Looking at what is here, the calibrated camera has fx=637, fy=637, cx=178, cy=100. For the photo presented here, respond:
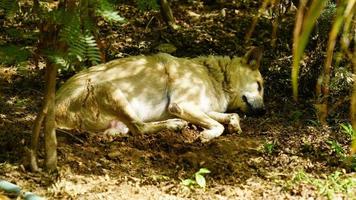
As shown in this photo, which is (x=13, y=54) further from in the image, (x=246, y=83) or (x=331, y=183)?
(x=246, y=83)

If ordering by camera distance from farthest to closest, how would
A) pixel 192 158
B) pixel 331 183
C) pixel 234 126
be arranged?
pixel 234 126, pixel 192 158, pixel 331 183

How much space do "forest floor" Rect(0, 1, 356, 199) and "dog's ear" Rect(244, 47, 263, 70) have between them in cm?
47

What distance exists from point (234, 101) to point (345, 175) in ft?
7.57

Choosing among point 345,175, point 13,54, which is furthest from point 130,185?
point 345,175

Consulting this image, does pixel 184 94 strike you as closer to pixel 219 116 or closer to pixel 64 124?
pixel 219 116

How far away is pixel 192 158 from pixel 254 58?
2430 mm

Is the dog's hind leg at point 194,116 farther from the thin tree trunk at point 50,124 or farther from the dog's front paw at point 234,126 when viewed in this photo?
the thin tree trunk at point 50,124

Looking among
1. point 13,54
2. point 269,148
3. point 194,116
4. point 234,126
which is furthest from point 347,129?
point 13,54

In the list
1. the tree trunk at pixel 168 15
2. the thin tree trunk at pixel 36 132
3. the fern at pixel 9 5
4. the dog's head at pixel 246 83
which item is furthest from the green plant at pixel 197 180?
the tree trunk at pixel 168 15

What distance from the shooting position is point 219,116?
22.5 ft

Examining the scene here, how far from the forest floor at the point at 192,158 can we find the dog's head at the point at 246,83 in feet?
0.77

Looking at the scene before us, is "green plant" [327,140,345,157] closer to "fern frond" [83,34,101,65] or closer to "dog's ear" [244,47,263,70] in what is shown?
"dog's ear" [244,47,263,70]

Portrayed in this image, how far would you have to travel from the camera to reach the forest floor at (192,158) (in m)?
4.82

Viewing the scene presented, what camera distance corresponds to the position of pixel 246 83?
7512 millimetres
